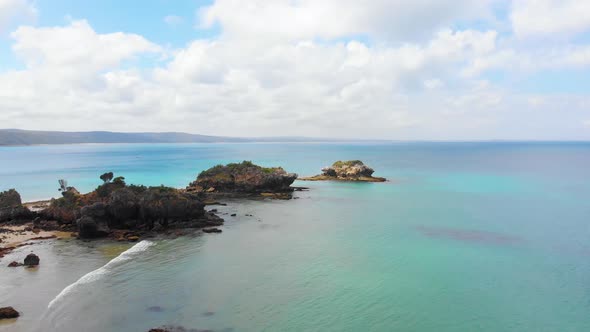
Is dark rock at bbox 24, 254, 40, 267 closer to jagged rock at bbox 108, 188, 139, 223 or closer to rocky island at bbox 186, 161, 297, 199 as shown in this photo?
jagged rock at bbox 108, 188, 139, 223

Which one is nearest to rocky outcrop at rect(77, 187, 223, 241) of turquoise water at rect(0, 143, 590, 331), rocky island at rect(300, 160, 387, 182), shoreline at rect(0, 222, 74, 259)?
shoreline at rect(0, 222, 74, 259)

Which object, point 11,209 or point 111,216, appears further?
point 11,209

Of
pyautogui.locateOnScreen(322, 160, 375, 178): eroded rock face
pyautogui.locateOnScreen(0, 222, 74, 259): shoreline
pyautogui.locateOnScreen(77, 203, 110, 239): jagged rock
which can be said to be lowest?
pyautogui.locateOnScreen(0, 222, 74, 259): shoreline

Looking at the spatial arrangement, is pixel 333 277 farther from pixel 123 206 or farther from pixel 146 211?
pixel 123 206

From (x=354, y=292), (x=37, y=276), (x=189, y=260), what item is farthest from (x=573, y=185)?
(x=37, y=276)

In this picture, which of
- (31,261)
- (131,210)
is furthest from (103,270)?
(131,210)
